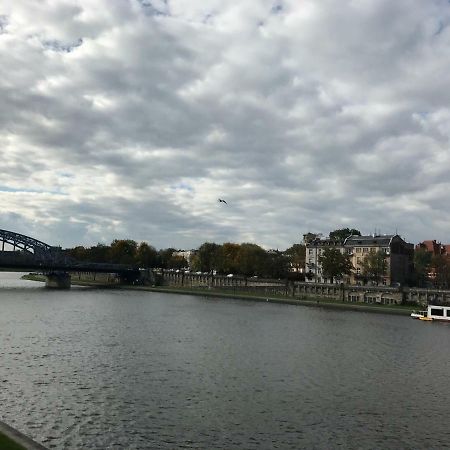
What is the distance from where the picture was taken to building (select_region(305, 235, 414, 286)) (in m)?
150

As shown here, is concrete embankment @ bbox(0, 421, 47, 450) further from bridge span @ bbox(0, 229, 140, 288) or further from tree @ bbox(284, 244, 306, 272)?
tree @ bbox(284, 244, 306, 272)

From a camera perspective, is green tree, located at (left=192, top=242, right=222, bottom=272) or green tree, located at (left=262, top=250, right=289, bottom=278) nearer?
green tree, located at (left=262, top=250, right=289, bottom=278)

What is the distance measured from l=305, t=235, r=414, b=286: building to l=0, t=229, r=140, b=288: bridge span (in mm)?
54270

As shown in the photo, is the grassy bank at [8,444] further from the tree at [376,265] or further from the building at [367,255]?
the building at [367,255]

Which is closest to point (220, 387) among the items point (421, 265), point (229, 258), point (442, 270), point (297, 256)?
point (442, 270)

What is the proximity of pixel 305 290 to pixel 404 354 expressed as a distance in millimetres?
80250

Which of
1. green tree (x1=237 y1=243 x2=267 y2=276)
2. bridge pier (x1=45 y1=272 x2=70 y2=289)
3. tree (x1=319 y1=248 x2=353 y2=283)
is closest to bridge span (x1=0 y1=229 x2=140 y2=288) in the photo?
bridge pier (x1=45 y1=272 x2=70 y2=289)

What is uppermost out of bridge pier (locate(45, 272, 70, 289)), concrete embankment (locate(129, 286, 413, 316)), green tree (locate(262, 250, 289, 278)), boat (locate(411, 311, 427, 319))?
green tree (locate(262, 250, 289, 278))

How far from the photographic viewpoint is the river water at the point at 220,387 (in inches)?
871

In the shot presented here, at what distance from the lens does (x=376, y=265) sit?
449ft

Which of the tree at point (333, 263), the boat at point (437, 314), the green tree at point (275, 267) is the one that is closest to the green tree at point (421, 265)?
the tree at point (333, 263)

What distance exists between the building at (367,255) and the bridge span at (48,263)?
178 feet

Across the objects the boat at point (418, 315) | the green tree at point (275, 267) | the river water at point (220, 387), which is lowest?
the river water at point (220, 387)

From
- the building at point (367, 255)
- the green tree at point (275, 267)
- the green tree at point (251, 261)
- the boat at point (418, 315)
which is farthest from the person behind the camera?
the green tree at point (275, 267)
